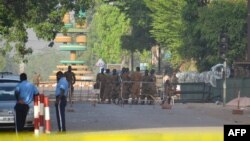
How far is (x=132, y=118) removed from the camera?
111 feet

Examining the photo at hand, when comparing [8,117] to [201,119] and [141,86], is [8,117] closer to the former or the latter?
[201,119]

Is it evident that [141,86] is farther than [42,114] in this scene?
Yes

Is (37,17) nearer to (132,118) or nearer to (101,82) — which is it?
(101,82)

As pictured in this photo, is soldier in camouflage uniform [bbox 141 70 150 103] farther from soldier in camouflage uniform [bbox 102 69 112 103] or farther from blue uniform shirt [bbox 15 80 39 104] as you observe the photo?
blue uniform shirt [bbox 15 80 39 104]

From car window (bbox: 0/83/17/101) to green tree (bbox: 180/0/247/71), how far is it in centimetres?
3779

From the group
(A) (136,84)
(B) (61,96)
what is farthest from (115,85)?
(B) (61,96)

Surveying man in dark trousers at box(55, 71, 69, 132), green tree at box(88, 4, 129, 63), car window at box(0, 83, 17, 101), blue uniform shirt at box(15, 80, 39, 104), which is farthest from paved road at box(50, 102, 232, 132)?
green tree at box(88, 4, 129, 63)

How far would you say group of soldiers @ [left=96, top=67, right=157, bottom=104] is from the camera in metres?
45.4

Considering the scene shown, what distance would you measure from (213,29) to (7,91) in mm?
41317

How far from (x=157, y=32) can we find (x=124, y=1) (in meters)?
5.53

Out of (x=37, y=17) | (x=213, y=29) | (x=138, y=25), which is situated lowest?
(x=37, y=17)

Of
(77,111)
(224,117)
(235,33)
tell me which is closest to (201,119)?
(224,117)

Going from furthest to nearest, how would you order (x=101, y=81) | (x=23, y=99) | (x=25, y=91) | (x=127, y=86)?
(x=101, y=81)
(x=127, y=86)
(x=25, y=91)
(x=23, y=99)

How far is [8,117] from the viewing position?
2602cm
